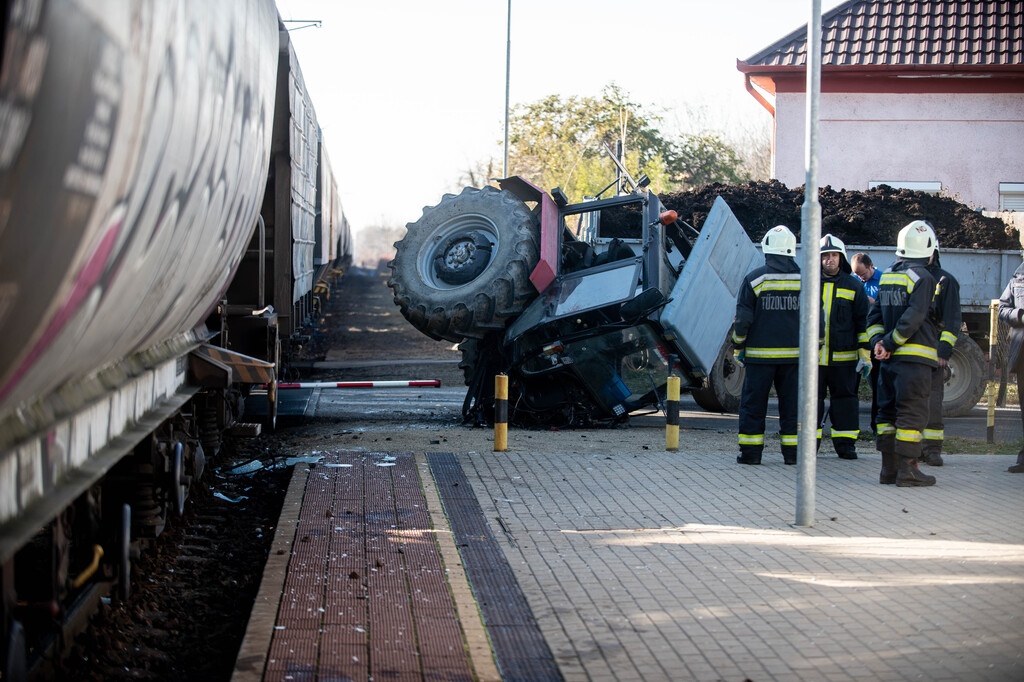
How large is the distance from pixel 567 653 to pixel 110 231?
2.59 meters

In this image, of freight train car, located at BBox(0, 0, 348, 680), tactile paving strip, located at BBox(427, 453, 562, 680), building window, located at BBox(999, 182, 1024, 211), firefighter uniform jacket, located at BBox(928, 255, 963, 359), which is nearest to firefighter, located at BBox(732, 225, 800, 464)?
firefighter uniform jacket, located at BBox(928, 255, 963, 359)

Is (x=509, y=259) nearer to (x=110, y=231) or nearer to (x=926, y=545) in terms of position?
(x=926, y=545)

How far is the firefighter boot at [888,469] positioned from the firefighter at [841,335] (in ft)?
3.01

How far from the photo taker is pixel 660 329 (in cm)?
1006

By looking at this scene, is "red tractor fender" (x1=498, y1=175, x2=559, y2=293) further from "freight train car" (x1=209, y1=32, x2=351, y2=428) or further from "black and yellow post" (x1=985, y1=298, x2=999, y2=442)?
"black and yellow post" (x1=985, y1=298, x2=999, y2=442)

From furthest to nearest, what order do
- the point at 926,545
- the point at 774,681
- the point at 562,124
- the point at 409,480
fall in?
the point at 562,124
the point at 409,480
the point at 926,545
the point at 774,681

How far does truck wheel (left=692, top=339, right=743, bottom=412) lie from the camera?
40.1 feet

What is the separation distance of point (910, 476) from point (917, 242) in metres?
1.83

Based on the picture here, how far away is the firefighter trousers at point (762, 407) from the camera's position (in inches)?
351

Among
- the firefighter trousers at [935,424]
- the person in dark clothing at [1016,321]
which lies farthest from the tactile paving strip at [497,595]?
the person in dark clothing at [1016,321]

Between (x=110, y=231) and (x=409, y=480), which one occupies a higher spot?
(x=110, y=231)

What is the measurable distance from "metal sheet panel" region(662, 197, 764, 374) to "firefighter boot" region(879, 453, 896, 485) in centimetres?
250

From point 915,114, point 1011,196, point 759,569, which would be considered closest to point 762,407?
point 759,569

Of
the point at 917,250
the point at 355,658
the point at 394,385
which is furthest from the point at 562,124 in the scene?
the point at 355,658
